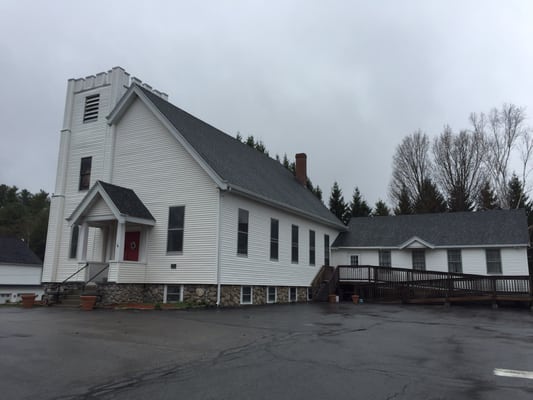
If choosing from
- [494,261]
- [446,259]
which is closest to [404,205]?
[446,259]

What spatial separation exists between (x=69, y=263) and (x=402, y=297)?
55.8 feet

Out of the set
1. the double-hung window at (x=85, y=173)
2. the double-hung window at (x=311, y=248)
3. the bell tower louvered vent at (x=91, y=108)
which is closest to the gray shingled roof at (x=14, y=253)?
the double-hung window at (x=85, y=173)

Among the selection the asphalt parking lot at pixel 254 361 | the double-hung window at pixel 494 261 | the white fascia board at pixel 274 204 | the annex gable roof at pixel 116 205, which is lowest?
the asphalt parking lot at pixel 254 361

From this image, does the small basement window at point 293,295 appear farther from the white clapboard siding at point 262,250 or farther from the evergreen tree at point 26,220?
the evergreen tree at point 26,220

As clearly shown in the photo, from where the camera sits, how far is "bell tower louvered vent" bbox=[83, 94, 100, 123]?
22828mm

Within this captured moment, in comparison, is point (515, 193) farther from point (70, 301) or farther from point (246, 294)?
Result: point (70, 301)

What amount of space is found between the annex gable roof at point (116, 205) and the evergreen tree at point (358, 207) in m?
32.1

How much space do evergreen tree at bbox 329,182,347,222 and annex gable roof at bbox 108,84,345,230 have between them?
19442 millimetres

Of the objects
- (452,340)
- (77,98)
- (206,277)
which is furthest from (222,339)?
(77,98)

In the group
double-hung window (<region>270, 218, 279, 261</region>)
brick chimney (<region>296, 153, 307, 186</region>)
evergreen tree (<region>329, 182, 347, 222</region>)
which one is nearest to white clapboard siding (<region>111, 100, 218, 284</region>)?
double-hung window (<region>270, 218, 279, 261</region>)

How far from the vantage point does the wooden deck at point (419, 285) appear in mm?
22094

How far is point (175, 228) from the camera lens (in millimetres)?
18797

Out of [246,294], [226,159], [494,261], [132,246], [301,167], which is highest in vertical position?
[301,167]

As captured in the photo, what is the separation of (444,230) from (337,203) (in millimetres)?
19687
